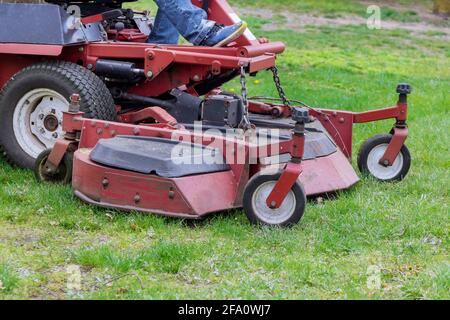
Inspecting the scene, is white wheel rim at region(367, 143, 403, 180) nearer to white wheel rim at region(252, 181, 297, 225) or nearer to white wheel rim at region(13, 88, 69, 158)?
white wheel rim at region(252, 181, 297, 225)

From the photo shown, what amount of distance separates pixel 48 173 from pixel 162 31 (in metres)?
1.69

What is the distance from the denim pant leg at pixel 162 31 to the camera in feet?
23.4

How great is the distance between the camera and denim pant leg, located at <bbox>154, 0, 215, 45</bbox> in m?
6.56

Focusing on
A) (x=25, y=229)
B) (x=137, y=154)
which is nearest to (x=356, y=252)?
(x=137, y=154)

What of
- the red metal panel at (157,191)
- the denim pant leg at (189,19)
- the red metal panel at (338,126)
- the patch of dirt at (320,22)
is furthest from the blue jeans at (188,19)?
the patch of dirt at (320,22)

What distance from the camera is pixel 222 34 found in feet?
21.3

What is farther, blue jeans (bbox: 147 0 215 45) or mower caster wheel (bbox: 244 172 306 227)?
blue jeans (bbox: 147 0 215 45)

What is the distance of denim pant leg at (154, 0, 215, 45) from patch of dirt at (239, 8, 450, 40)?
32.9ft

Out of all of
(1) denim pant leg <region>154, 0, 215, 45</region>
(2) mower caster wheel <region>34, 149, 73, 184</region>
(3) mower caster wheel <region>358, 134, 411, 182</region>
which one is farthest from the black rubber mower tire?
(3) mower caster wheel <region>358, 134, 411, 182</region>

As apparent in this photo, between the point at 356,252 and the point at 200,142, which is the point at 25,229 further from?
the point at 356,252

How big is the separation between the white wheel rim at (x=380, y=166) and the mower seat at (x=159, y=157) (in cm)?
151

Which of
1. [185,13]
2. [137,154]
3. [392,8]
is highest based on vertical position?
[185,13]
